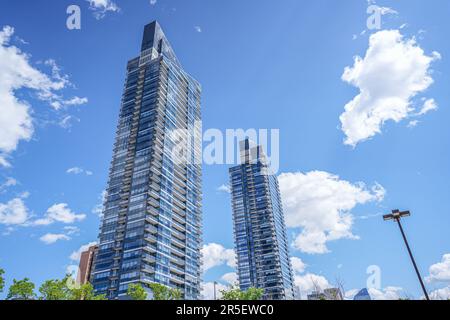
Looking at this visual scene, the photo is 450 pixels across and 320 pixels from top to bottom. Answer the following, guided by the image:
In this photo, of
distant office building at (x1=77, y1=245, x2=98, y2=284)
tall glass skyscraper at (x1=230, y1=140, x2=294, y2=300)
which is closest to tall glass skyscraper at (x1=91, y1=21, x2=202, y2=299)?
distant office building at (x1=77, y1=245, x2=98, y2=284)

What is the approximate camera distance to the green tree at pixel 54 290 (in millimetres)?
33253

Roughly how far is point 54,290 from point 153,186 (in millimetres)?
37604

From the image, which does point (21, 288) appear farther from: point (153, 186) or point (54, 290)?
point (153, 186)

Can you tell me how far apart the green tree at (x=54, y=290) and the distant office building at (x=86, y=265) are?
175 ft

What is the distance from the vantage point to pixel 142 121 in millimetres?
80875

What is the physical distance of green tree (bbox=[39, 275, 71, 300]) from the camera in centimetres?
3325

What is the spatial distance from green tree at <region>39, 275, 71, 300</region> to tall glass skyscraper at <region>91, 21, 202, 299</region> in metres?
24.5

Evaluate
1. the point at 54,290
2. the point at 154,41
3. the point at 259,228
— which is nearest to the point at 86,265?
the point at 54,290

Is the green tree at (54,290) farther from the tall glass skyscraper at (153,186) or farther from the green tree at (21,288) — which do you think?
the tall glass skyscraper at (153,186)

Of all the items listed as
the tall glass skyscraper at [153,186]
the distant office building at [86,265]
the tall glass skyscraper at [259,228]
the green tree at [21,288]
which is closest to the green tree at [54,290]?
the green tree at [21,288]

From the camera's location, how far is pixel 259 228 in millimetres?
124875
